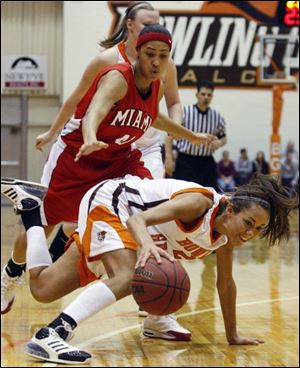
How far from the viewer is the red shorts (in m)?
4.55

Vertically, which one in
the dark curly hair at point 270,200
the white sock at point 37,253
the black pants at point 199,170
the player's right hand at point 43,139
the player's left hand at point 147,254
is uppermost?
the player's right hand at point 43,139

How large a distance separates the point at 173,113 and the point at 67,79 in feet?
45.7

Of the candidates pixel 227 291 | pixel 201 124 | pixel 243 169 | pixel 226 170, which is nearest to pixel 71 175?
pixel 227 291

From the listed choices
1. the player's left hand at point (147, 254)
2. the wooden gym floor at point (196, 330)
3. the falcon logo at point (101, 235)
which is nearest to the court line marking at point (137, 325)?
the wooden gym floor at point (196, 330)

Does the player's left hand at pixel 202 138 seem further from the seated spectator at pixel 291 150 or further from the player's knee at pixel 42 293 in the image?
the seated spectator at pixel 291 150

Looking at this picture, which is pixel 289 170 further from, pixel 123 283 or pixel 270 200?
pixel 123 283

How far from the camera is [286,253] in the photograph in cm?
1013

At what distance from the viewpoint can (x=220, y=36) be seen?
18609 mm

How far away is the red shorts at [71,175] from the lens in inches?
179

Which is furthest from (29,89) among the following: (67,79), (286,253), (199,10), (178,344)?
(178,344)

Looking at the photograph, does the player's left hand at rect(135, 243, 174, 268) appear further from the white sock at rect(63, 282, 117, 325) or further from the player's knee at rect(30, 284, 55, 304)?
the player's knee at rect(30, 284, 55, 304)

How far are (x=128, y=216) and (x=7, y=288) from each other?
4.66 feet

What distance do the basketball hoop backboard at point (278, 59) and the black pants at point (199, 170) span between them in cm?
696

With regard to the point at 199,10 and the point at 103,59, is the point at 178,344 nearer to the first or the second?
the point at 103,59
